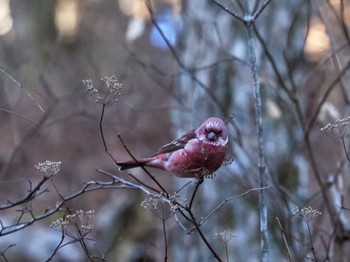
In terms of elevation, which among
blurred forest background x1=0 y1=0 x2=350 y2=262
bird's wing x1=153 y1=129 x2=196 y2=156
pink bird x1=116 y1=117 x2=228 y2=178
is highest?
blurred forest background x1=0 y1=0 x2=350 y2=262

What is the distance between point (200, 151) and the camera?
1926 mm

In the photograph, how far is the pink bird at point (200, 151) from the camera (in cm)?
189

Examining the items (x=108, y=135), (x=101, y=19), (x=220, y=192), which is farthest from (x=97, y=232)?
(x=101, y=19)

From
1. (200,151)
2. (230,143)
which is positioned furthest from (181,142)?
(230,143)

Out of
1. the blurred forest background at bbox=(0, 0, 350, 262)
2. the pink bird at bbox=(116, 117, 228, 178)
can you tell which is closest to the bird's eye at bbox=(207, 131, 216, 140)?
the pink bird at bbox=(116, 117, 228, 178)

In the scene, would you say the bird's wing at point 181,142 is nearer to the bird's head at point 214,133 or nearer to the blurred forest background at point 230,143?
the bird's head at point 214,133

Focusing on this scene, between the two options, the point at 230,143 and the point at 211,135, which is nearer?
the point at 211,135

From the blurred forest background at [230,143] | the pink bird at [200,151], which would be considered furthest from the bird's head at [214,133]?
the blurred forest background at [230,143]

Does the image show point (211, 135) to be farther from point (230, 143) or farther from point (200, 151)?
point (230, 143)

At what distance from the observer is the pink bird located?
1.89 metres

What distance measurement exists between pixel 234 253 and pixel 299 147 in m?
0.88

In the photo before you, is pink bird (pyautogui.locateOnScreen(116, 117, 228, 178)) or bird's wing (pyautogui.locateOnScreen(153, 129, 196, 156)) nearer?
pink bird (pyautogui.locateOnScreen(116, 117, 228, 178))

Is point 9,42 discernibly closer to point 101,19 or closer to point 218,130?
point 101,19

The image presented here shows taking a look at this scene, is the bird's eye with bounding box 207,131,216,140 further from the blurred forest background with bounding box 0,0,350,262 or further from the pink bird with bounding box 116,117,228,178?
the blurred forest background with bounding box 0,0,350,262
